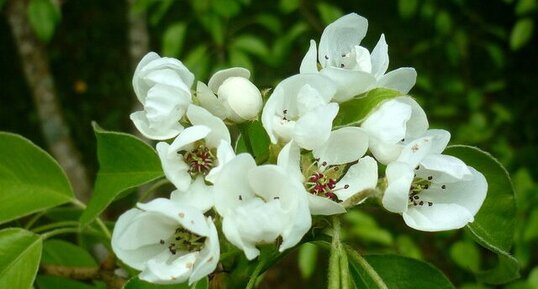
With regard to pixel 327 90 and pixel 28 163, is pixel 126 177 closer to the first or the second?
pixel 28 163

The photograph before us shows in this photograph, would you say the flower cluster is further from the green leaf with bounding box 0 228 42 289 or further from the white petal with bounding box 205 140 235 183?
the green leaf with bounding box 0 228 42 289

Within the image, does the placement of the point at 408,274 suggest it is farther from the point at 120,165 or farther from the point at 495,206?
the point at 120,165

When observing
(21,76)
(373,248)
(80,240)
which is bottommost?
(21,76)

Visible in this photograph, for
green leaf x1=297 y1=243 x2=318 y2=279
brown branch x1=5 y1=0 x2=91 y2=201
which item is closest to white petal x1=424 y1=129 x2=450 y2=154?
green leaf x1=297 y1=243 x2=318 y2=279

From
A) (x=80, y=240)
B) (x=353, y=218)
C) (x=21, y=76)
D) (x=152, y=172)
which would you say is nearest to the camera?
(x=152, y=172)

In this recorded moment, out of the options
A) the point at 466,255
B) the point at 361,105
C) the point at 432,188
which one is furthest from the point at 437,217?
the point at 466,255

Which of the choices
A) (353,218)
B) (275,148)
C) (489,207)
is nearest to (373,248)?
(353,218)
